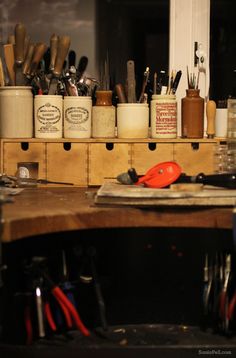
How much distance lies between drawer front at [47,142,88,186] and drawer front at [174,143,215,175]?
248 millimetres

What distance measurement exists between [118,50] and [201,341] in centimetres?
101

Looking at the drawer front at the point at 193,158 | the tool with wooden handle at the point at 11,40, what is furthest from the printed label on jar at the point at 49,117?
the drawer front at the point at 193,158

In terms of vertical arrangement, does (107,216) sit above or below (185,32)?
below

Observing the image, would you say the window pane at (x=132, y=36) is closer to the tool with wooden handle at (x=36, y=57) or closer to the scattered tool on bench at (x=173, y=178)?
the tool with wooden handle at (x=36, y=57)

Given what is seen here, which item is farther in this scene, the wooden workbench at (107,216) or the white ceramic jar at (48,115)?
the white ceramic jar at (48,115)

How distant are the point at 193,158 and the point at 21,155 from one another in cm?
46

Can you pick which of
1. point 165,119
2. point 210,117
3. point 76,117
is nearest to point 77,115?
point 76,117

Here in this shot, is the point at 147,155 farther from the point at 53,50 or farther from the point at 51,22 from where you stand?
the point at 51,22

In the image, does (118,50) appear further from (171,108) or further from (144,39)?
(171,108)

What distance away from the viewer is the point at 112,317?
1.97 m

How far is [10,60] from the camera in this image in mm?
2135

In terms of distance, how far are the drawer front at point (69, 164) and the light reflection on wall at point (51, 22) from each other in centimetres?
36

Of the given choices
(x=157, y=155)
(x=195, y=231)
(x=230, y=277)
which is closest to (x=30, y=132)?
(x=157, y=155)

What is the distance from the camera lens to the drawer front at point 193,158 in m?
2.09
